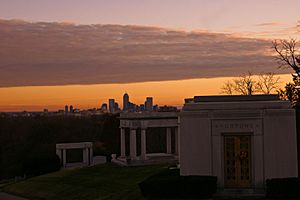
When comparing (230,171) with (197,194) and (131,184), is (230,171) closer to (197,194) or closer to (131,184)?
(197,194)

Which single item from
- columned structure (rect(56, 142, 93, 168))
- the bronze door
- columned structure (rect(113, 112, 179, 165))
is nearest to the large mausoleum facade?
the bronze door

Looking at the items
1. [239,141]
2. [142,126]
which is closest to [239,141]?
[239,141]

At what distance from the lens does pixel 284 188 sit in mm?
21234

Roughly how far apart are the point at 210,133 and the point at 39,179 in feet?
62.5

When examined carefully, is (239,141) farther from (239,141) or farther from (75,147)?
(75,147)

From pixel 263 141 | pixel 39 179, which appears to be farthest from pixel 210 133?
pixel 39 179

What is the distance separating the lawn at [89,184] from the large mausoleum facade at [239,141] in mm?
3846

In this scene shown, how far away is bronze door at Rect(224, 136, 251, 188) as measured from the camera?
2309 cm

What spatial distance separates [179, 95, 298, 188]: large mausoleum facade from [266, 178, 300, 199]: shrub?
1272mm

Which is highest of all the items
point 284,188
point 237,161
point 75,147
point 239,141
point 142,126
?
point 142,126

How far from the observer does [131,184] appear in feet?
98.1

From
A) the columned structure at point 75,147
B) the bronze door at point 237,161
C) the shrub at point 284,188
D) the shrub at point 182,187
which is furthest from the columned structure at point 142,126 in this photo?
the shrub at point 284,188

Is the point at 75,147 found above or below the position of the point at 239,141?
below

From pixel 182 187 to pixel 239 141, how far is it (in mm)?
3565
